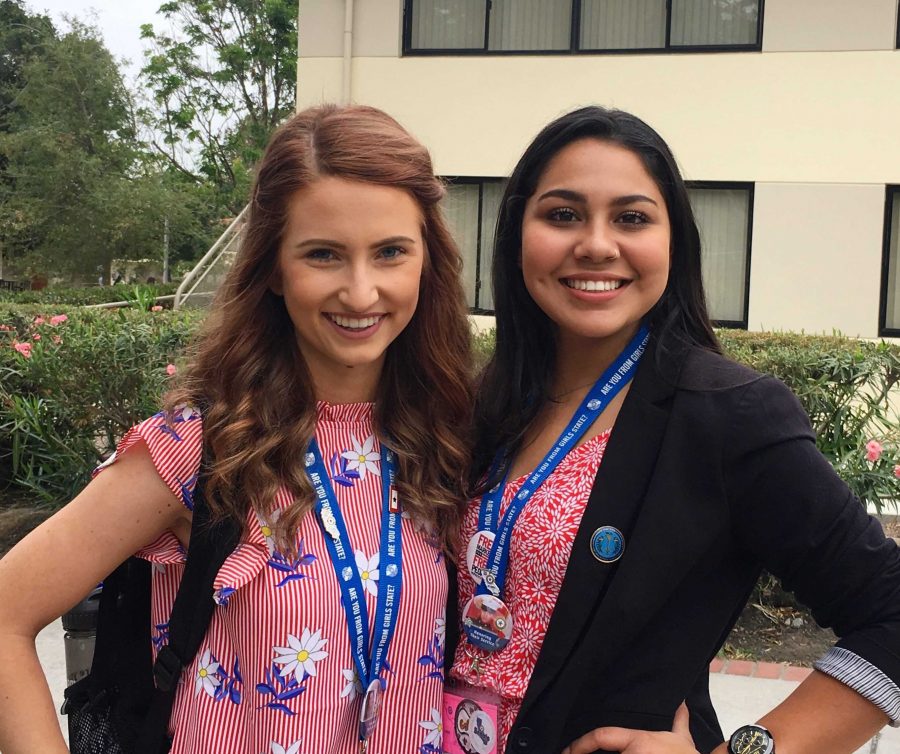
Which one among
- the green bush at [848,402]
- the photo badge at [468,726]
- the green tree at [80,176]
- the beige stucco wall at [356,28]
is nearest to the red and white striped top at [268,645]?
the photo badge at [468,726]

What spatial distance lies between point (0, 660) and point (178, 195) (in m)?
24.7

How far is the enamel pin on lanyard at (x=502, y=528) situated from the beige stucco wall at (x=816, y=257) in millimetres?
9112

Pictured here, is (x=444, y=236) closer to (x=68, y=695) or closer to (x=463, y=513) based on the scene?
(x=463, y=513)

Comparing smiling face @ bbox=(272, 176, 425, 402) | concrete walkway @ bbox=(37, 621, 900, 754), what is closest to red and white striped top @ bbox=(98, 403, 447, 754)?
smiling face @ bbox=(272, 176, 425, 402)

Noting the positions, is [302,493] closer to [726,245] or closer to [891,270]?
[726,245]

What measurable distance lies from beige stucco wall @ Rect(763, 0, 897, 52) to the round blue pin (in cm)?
1010

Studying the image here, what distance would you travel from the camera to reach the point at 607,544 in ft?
5.34

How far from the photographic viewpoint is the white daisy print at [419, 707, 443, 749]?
1.85 m

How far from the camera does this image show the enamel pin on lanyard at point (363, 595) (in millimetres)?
1756

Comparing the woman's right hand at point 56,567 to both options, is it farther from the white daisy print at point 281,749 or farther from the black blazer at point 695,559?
the black blazer at point 695,559

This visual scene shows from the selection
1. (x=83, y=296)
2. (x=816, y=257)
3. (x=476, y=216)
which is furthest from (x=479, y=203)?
(x=83, y=296)

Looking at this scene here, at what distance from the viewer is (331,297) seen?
1.84 m

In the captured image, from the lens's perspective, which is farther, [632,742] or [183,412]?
[183,412]

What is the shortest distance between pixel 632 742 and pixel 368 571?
0.58m
